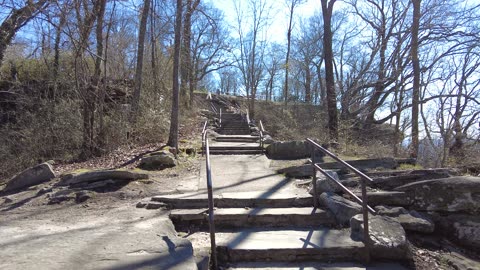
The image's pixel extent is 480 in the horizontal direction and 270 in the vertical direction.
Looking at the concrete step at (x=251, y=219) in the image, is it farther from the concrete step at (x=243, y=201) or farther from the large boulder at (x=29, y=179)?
the large boulder at (x=29, y=179)

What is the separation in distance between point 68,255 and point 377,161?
22.1 feet

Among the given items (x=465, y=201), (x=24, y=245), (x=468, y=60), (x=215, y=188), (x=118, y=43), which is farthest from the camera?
(x=118, y=43)

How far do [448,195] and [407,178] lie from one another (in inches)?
39.5

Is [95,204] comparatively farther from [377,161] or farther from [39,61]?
[39,61]

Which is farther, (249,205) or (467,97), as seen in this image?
(467,97)

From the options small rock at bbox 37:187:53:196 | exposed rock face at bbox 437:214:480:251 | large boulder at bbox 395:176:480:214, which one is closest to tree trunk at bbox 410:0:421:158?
large boulder at bbox 395:176:480:214

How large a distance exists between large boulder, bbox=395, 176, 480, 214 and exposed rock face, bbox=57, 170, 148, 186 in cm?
537

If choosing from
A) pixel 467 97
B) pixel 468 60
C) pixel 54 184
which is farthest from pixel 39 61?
pixel 468 60

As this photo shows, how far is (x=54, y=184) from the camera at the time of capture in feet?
24.3

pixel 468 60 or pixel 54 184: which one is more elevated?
pixel 468 60

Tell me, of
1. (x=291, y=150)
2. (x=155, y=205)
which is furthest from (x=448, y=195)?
(x=291, y=150)

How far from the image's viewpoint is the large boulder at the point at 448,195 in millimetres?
5352

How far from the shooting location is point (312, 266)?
13.9 ft

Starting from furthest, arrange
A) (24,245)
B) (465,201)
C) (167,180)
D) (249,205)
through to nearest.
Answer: (167,180), (249,205), (465,201), (24,245)
